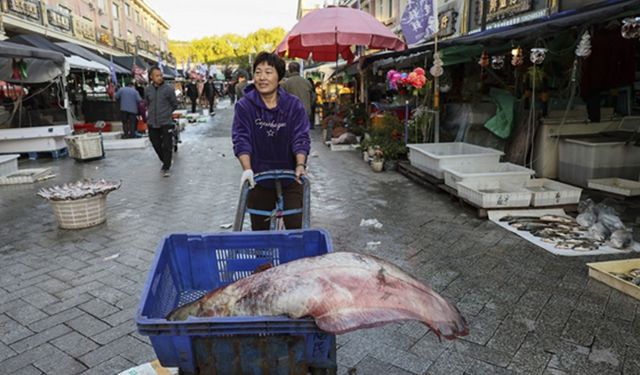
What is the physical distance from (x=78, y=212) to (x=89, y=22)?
27.6 m

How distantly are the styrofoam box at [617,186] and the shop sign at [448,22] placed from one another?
30.0ft

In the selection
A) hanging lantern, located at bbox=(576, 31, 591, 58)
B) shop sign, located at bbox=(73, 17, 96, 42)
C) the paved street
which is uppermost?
shop sign, located at bbox=(73, 17, 96, 42)

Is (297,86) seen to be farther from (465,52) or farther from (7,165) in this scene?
(7,165)

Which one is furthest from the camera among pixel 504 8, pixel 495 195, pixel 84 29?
pixel 84 29

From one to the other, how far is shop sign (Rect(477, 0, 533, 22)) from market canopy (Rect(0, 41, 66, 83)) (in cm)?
1160

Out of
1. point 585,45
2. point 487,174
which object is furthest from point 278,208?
point 585,45

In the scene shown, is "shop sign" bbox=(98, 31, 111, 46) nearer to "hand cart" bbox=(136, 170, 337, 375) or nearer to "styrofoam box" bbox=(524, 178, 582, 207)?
"styrofoam box" bbox=(524, 178, 582, 207)

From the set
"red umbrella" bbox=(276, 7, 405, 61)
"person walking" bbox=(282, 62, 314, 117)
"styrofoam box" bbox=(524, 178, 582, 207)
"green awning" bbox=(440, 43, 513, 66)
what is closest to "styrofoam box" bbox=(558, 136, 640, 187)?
"styrofoam box" bbox=(524, 178, 582, 207)

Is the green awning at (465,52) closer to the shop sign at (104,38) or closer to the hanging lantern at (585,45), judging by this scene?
the hanging lantern at (585,45)

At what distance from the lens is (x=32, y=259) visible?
4844 millimetres

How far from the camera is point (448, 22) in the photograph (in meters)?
14.9

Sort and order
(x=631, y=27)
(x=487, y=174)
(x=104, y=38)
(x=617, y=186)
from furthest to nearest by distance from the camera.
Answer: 1. (x=104, y=38)
2. (x=617, y=186)
3. (x=487, y=174)
4. (x=631, y=27)

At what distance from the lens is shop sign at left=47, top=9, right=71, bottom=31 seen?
71.2 ft

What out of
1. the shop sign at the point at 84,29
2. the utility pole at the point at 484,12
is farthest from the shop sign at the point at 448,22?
the shop sign at the point at 84,29
